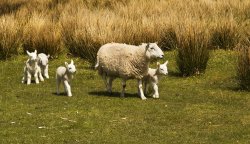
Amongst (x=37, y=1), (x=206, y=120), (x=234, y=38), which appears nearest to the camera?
(x=206, y=120)

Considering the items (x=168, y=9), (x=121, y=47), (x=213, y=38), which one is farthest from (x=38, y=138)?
(x=168, y=9)

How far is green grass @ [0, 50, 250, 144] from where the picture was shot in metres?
9.97

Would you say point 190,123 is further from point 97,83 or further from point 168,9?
point 168,9

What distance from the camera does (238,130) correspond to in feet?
34.1

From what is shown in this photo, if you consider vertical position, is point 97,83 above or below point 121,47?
below

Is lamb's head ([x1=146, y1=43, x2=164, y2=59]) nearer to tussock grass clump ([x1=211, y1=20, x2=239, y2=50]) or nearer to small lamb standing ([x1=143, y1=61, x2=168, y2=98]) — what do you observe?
small lamb standing ([x1=143, y1=61, x2=168, y2=98])

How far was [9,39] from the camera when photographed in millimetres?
19406

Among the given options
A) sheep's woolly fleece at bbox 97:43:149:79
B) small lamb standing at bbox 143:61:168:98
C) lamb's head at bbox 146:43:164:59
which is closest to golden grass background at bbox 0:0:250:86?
small lamb standing at bbox 143:61:168:98

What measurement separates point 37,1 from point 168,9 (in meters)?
8.58

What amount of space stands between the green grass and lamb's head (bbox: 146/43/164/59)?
98 centimetres

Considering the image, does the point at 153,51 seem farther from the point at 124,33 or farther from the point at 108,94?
the point at 124,33

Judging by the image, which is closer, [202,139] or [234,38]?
[202,139]

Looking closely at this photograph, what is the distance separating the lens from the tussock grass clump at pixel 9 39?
19.2 m

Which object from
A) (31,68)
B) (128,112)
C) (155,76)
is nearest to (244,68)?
(155,76)
